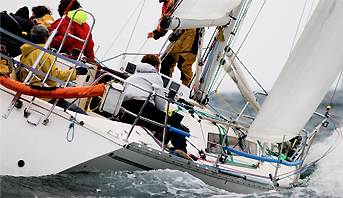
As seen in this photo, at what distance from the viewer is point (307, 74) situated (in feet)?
13.2

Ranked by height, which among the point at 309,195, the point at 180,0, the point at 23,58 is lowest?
the point at 309,195

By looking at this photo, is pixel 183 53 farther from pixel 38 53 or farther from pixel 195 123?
pixel 38 53

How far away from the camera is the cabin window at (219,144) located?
4.76 m

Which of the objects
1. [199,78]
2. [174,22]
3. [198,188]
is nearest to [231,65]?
[199,78]

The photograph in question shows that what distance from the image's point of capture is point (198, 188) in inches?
142

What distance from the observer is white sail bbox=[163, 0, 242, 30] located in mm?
4688

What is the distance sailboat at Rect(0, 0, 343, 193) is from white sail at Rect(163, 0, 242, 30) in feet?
0.04

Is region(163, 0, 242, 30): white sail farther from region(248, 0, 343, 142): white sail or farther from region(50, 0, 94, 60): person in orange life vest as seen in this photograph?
region(248, 0, 343, 142): white sail

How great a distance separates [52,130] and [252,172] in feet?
7.78

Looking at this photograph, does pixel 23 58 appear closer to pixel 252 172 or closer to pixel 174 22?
pixel 174 22

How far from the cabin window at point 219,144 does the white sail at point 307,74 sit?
2.36 feet

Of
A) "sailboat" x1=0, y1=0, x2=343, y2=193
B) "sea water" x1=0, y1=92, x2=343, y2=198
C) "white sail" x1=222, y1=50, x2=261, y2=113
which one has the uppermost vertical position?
"white sail" x1=222, y1=50, x2=261, y2=113

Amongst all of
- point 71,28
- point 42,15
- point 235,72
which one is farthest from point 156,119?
point 42,15

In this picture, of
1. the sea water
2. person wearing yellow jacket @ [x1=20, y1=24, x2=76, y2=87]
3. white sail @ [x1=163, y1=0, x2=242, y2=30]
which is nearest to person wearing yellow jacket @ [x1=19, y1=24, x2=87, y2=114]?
person wearing yellow jacket @ [x1=20, y1=24, x2=76, y2=87]
